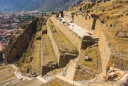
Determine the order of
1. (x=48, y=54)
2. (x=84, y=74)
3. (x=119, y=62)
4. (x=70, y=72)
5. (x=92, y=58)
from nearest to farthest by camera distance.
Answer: (x=119, y=62)
(x=84, y=74)
(x=70, y=72)
(x=92, y=58)
(x=48, y=54)

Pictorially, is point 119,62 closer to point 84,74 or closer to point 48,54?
point 84,74

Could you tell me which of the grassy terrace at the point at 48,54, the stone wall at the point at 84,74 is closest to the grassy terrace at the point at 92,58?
the stone wall at the point at 84,74

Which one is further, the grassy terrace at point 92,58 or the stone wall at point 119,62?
the grassy terrace at point 92,58

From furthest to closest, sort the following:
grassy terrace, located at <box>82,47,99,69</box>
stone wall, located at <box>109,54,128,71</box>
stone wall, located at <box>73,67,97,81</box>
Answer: grassy terrace, located at <box>82,47,99,69</box> → stone wall, located at <box>73,67,97,81</box> → stone wall, located at <box>109,54,128,71</box>

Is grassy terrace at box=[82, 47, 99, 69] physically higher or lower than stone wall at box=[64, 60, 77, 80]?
higher

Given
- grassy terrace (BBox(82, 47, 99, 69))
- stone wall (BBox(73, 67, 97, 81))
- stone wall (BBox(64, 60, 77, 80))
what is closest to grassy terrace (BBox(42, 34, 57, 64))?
grassy terrace (BBox(82, 47, 99, 69))

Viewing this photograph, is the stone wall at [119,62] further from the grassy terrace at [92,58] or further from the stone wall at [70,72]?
the stone wall at [70,72]

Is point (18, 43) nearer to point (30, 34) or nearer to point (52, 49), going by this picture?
point (30, 34)

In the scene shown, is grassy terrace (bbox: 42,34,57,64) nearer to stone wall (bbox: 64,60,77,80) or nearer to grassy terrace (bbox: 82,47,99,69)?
grassy terrace (bbox: 82,47,99,69)

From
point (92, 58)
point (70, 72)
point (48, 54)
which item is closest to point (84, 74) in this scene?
point (70, 72)

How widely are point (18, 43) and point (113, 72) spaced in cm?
2969

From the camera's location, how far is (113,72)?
9812 mm

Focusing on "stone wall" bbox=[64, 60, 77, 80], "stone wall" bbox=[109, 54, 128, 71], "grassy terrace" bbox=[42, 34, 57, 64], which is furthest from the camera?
"grassy terrace" bbox=[42, 34, 57, 64]

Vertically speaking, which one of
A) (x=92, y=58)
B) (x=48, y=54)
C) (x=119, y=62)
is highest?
(x=119, y=62)
